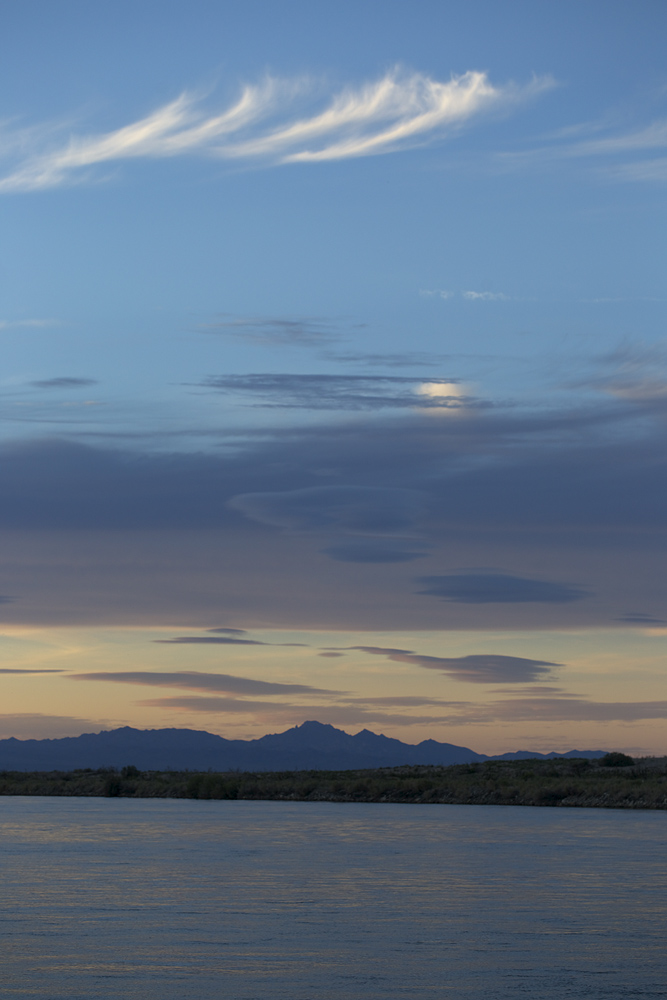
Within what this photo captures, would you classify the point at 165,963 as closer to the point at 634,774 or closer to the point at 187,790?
the point at 187,790

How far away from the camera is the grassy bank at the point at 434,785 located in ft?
228

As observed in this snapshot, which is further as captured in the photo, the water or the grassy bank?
the grassy bank

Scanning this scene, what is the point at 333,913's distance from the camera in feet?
82.8

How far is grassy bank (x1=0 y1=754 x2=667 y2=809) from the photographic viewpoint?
69375 millimetres

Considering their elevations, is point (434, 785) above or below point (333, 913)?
above

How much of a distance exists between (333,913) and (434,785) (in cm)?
5200

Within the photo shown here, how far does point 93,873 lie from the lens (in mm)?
32438

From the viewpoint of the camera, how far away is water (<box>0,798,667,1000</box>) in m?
18.2

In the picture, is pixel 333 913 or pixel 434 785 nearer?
pixel 333 913

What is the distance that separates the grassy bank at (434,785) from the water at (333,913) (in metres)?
21.2

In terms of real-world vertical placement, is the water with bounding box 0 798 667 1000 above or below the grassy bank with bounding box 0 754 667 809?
below

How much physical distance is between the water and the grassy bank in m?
21.2

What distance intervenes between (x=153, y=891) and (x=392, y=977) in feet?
38.2

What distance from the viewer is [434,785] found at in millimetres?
75875
